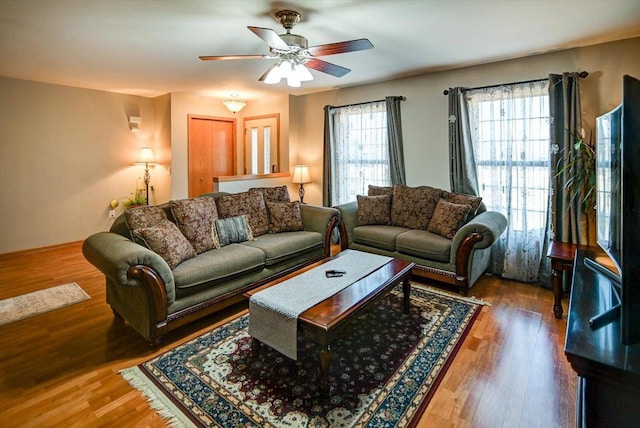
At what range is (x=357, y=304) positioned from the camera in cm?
213

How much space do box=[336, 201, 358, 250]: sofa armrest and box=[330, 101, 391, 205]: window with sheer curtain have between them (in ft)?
2.67

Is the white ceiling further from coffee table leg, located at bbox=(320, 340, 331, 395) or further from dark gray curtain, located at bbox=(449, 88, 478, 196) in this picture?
coffee table leg, located at bbox=(320, 340, 331, 395)

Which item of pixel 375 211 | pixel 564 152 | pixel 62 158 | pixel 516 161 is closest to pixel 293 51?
pixel 375 211

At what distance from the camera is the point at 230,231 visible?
3439 millimetres

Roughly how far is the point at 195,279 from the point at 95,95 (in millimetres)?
4348

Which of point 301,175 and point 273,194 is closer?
point 273,194

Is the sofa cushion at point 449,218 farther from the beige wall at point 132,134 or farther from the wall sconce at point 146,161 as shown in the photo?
the wall sconce at point 146,161

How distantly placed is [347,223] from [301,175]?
153cm

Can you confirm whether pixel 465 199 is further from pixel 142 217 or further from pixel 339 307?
pixel 142 217

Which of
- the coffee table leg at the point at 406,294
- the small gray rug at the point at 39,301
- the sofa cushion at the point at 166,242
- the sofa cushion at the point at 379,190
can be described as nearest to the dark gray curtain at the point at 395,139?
the sofa cushion at the point at 379,190

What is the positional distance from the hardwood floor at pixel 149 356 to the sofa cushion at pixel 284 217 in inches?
44.4

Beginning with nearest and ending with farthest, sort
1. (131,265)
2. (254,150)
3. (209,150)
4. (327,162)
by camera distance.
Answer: (131,265) < (327,162) < (209,150) < (254,150)

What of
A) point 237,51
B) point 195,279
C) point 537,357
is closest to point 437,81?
point 237,51

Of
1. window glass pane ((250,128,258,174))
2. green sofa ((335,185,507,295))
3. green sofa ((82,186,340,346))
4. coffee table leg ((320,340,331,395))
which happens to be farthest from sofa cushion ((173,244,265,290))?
window glass pane ((250,128,258,174))
